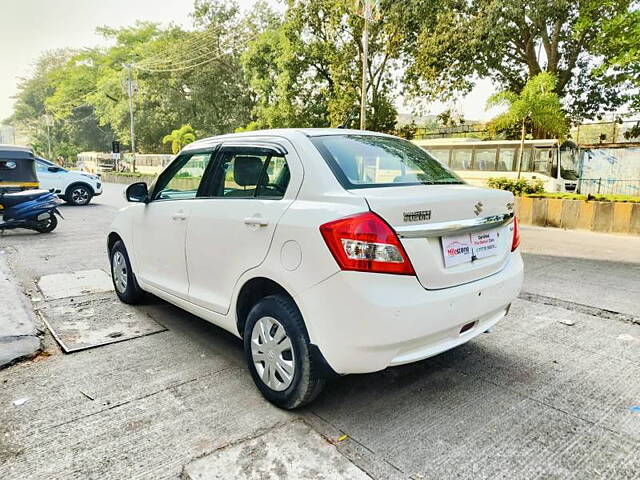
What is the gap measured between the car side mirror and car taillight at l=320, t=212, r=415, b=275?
2428 millimetres

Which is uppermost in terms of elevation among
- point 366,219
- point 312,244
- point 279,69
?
point 279,69

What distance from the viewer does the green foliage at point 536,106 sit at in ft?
54.2

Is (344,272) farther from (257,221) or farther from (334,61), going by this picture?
(334,61)

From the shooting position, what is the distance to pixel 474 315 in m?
2.58

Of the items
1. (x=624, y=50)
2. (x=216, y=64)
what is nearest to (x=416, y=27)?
(x=624, y=50)

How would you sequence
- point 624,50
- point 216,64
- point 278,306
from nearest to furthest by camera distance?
point 278,306 < point 624,50 < point 216,64

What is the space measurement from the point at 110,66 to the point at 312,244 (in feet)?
200

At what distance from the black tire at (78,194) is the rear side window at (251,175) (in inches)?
548

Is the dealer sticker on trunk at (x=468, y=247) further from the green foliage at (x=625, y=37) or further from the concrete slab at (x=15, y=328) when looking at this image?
the green foliage at (x=625, y=37)

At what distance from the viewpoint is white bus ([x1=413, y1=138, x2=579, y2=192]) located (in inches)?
724

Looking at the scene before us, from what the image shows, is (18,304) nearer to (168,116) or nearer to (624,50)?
(624,50)

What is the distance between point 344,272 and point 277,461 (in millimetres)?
977

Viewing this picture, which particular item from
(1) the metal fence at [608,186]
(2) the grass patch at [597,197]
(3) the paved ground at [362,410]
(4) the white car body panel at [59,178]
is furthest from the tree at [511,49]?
(3) the paved ground at [362,410]

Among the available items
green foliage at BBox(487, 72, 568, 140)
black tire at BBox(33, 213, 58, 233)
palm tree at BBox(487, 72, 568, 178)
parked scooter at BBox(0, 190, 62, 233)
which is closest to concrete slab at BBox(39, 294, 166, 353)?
parked scooter at BBox(0, 190, 62, 233)
